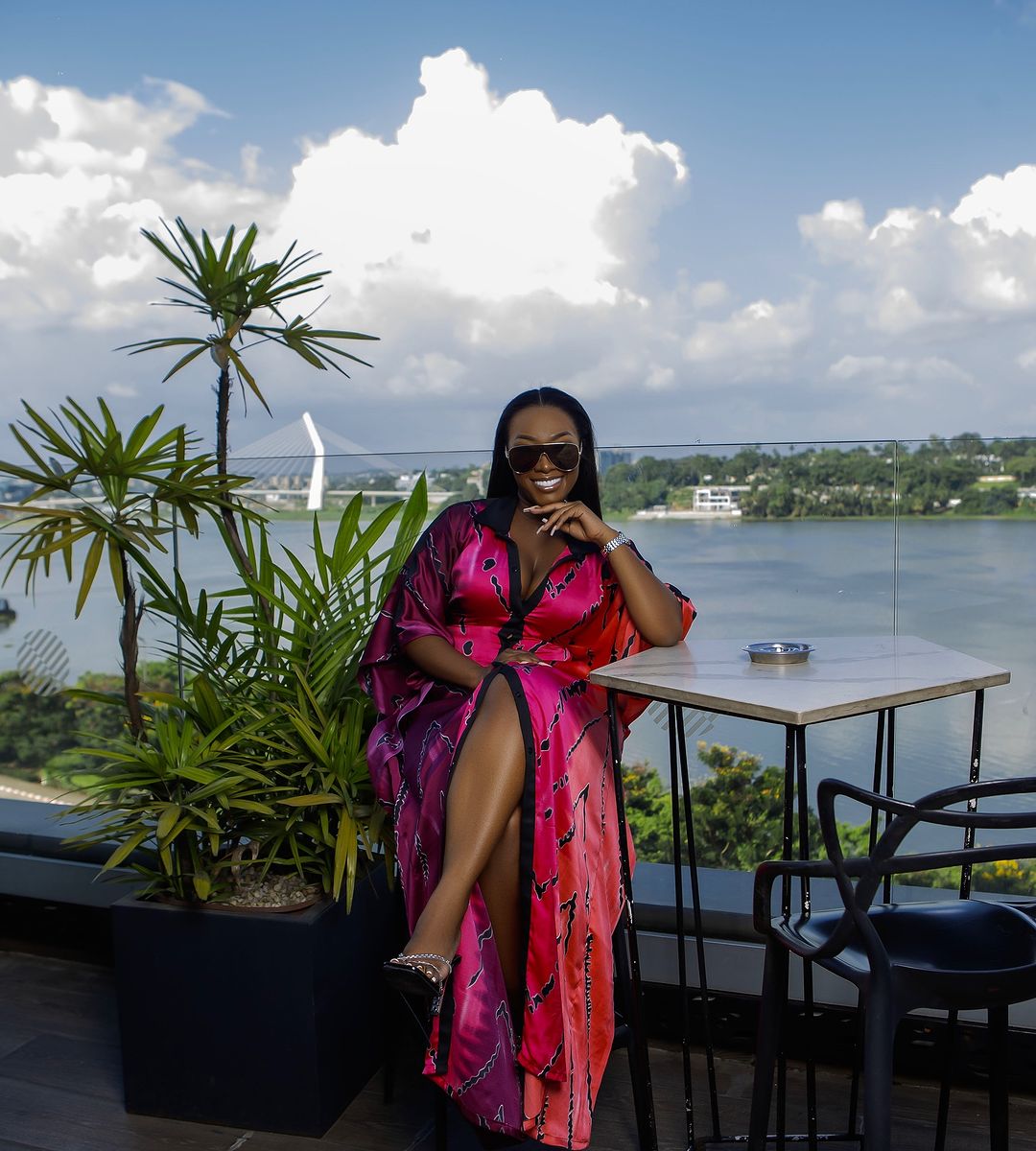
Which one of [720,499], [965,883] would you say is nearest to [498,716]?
[965,883]

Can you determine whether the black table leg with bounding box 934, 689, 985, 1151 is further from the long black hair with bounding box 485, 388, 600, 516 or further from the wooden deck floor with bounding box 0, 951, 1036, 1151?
the long black hair with bounding box 485, 388, 600, 516

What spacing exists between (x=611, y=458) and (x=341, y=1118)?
1589 mm

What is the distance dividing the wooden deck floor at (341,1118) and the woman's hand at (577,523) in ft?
3.81

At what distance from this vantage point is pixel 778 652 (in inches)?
70.7

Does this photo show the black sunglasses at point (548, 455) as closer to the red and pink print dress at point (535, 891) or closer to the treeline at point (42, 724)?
the red and pink print dress at point (535, 891)

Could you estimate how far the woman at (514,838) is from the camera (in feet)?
5.83

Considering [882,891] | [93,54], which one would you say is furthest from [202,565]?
[93,54]

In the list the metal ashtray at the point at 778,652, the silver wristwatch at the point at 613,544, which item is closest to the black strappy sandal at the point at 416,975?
the metal ashtray at the point at 778,652

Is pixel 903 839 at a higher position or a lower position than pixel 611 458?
lower

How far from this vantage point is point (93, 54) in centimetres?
1655

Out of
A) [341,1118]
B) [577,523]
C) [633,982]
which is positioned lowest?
[341,1118]

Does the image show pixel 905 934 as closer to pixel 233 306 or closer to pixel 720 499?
pixel 720 499

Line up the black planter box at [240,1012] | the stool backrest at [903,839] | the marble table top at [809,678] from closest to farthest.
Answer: the stool backrest at [903,839] < the marble table top at [809,678] < the black planter box at [240,1012]

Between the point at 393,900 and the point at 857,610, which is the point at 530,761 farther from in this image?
the point at 857,610
